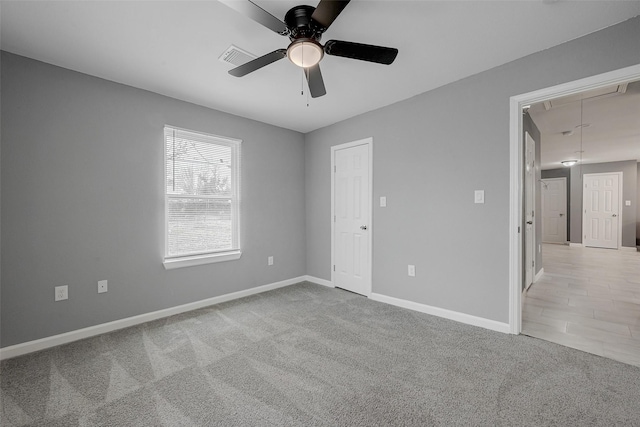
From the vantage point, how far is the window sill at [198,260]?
10.4 feet

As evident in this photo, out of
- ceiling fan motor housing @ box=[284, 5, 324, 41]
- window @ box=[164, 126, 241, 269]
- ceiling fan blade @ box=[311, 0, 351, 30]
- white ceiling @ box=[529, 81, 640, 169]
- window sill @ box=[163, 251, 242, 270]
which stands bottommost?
window sill @ box=[163, 251, 242, 270]

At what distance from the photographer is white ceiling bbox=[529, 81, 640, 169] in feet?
10.8

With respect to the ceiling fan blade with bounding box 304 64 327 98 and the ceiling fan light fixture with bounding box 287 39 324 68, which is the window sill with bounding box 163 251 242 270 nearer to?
the ceiling fan blade with bounding box 304 64 327 98

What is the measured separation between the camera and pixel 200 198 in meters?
3.45

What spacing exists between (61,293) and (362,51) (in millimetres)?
3275

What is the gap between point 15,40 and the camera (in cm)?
213

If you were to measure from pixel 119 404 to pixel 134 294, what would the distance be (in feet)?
4.77

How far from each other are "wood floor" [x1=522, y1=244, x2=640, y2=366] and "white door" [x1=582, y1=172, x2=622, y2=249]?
8.44 feet

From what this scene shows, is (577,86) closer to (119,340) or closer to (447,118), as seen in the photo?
(447,118)

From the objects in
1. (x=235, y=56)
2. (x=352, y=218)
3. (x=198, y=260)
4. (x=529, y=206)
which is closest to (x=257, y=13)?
(x=235, y=56)

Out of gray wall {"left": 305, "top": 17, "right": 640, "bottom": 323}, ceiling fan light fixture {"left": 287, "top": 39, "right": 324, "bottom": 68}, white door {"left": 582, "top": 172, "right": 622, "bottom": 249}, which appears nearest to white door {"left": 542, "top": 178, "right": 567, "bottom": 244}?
white door {"left": 582, "top": 172, "right": 622, "bottom": 249}

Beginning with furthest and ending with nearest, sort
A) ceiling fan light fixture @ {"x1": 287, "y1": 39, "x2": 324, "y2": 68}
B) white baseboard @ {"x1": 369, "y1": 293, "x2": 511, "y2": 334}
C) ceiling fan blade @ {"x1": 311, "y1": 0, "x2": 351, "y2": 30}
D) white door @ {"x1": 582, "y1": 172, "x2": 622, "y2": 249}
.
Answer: white door @ {"x1": 582, "y1": 172, "x2": 622, "y2": 249} → white baseboard @ {"x1": 369, "y1": 293, "x2": 511, "y2": 334} → ceiling fan light fixture @ {"x1": 287, "y1": 39, "x2": 324, "y2": 68} → ceiling fan blade @ {"x1": 311, "y1": 0, "x2": 351, "y2": 30}

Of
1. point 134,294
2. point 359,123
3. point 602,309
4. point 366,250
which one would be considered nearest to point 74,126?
point 134,294

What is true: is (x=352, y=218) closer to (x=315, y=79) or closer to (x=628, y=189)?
(x=315, y=79)
